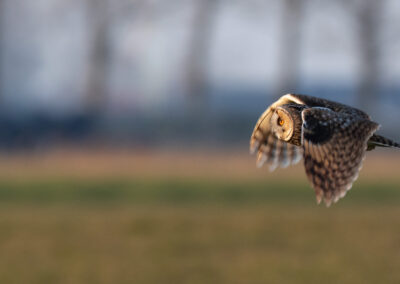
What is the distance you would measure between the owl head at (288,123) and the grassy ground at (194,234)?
574cm

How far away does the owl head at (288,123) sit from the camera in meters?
6.66

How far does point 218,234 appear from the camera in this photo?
16.6 m

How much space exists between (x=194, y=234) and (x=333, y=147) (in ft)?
33.8

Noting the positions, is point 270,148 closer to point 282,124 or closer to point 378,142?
point 282,124

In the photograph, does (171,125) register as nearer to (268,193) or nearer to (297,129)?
(268,193)

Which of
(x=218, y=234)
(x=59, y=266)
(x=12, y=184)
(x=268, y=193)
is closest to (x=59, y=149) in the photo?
(x=12, y=184)

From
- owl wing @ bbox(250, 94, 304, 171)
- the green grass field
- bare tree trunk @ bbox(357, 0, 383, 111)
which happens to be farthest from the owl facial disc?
bare tree trunk @ bbox(357, 0, 383, 111)

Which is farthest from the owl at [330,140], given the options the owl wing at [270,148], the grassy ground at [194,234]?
→ the grassy ground at [194,234]

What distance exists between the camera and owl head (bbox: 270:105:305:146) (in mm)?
6656

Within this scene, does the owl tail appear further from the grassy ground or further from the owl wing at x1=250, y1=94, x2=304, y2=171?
the grassy ground

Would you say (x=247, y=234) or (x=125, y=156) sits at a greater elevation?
(x=247, y=234)

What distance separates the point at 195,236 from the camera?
53.6 ft

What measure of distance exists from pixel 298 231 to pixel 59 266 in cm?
475

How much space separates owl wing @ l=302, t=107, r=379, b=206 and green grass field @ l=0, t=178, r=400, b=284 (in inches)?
239
